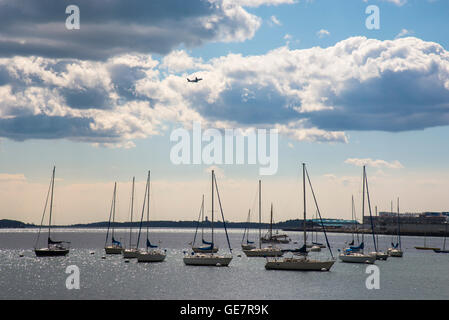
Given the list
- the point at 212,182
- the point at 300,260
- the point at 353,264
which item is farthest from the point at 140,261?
the point at 353,264

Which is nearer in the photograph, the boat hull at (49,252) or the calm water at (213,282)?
the calm water at (213,282)

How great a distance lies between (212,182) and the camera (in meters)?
111

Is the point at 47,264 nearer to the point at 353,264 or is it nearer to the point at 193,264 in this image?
the point at 193,264

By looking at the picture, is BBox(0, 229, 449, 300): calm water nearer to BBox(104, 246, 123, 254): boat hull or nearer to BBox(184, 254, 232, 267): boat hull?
BBox(184, 254, 232, 267): boat hull

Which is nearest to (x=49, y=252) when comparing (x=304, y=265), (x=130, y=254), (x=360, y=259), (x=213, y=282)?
(x=130, y=254)

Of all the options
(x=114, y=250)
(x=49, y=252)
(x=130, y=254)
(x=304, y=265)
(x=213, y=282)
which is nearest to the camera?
(x=213, y=282)

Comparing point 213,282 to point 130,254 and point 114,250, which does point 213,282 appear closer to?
point 130,254

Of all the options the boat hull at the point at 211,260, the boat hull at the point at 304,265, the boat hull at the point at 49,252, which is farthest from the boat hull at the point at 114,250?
the boat hull at the point at 304,265

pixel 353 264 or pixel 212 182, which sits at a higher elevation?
pixel 212 182

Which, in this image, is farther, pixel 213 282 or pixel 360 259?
pixel 360 259

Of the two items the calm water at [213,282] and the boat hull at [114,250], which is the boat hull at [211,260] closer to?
the calm water at [213,282]

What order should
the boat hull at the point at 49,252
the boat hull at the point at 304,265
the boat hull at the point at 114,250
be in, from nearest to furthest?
the boat hull at the point at 304,265
the boat hull at the point at 49,252
the boat hull at the point at 114,250

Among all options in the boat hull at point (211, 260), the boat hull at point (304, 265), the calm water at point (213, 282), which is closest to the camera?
the calm water at point (213, 282)
